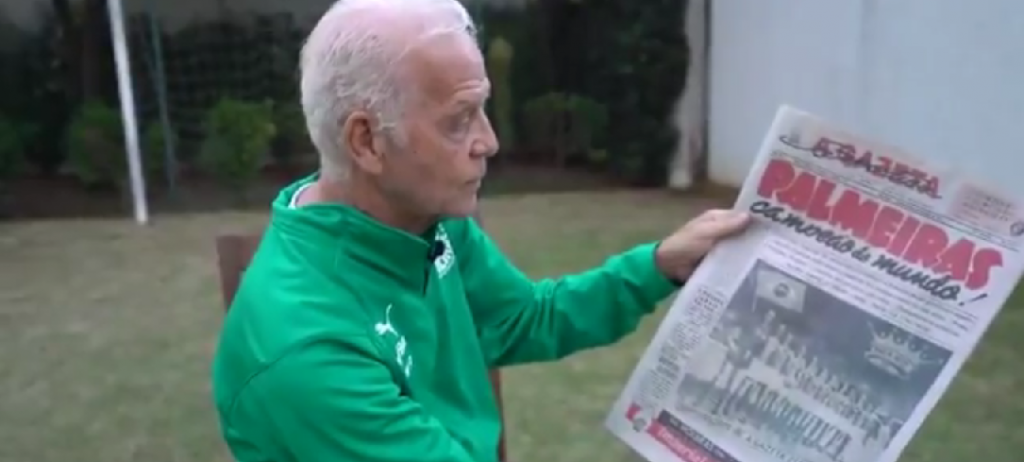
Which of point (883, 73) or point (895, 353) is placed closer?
point (895, 353)

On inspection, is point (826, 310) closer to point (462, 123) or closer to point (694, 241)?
point (694, 241)

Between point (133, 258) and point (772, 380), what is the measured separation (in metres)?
3.62

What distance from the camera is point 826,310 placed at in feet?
3.46

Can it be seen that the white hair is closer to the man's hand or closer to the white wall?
the man's hand

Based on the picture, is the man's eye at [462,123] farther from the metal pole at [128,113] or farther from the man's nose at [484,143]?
the metal pole at [128,113]

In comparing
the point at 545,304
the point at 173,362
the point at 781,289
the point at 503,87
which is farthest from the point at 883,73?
the point at 781,289

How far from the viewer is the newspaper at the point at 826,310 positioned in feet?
3.13

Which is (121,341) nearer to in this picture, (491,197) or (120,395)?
(120,395)

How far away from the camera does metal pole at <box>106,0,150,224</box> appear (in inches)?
→ 187

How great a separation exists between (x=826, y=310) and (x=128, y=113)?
13.9ft

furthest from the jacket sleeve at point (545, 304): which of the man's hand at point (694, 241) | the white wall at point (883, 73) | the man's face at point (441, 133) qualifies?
the white wall at point (883, 73)

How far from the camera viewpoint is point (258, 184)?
5.50 m

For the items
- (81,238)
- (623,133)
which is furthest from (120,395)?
(623,133)

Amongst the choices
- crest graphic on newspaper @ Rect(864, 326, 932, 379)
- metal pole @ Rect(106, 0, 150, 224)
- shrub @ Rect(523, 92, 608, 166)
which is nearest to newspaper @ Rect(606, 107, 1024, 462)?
crest graphic on newspaper @ Rect(864, 326, 932, 379)
